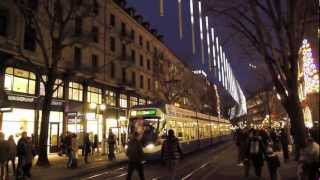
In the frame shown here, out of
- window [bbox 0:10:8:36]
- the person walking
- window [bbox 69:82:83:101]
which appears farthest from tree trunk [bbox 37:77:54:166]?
window [bbox 69:82:83:101]

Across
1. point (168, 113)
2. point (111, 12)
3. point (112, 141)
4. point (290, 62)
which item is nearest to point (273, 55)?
point (290, 62)

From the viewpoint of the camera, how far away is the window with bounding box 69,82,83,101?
109 feet

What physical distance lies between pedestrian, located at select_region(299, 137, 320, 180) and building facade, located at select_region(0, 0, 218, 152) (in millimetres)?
13265

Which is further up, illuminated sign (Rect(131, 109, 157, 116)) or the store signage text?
the store signage text

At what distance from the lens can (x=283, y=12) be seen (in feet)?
44.4

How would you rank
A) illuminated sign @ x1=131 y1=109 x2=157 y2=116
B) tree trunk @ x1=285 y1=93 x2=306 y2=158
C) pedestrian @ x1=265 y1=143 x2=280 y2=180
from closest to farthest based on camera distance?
pedestrian @ x1=265 y1=143 x2=280 y2=180 < tree trunk @ x1=285 y1=93 x2=306 y2=158 < illuminated sign @ x1=131 y1=109 x2=157 y2=116

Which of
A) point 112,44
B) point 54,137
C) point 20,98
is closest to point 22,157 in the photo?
point 20,98

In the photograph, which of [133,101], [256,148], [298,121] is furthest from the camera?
[133,101]

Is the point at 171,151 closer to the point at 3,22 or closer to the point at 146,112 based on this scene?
the point at 146,112

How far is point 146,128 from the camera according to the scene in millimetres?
22109

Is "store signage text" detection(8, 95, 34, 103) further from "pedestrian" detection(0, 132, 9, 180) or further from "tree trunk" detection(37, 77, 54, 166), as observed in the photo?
"pedestrian" detection(0, 132, 9, 180)

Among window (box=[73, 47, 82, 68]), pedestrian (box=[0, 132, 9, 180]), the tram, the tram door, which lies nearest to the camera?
pedestrian (box=[0, 132, 9, 180])

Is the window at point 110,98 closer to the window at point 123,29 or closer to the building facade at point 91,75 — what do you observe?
the building facade at point 91,75

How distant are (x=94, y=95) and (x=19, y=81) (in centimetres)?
1137
